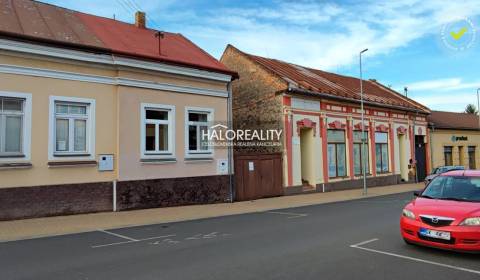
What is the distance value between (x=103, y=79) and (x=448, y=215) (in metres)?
11.6

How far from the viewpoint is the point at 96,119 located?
13586 mm

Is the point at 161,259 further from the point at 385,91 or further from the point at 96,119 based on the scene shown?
the point at 385,91

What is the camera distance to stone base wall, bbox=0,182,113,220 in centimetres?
1166

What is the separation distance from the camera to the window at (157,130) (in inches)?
581

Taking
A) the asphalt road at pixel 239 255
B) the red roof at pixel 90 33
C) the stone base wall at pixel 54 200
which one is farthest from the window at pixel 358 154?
the stone base wall at pixel 54 200

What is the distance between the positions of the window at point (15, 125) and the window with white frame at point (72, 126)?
0.75 metres

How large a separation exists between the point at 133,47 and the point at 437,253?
41.7 feet

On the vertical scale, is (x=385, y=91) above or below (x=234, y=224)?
above

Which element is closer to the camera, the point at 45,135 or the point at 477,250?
the point at 477,250

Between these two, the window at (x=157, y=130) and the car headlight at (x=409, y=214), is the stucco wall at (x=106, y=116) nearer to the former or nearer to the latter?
the window at (x=157, y=130)

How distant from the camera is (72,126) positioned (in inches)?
520

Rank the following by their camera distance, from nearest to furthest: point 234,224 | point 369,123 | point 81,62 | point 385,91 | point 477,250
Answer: point 477,250, point 234,224, point 81,62, point 369,123, point 385,91

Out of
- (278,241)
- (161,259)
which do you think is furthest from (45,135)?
(278,241)

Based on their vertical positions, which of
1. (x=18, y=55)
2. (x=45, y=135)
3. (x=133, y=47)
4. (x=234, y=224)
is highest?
(x=133, y=47)
